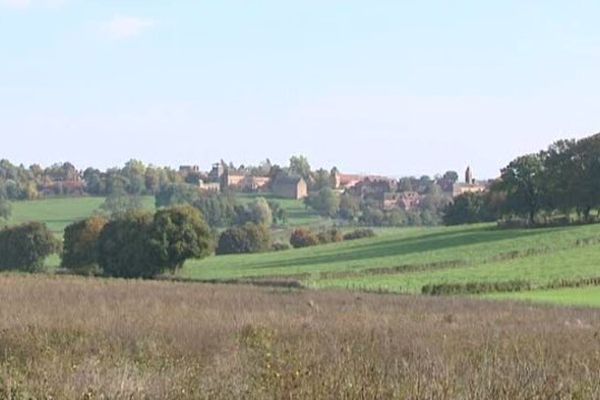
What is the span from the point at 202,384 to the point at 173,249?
67875 millimetres

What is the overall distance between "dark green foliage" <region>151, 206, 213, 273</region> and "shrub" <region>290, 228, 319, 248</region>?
4036 cm

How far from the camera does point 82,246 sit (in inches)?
3440

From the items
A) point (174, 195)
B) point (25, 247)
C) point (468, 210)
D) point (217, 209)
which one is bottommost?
point (25, 247)

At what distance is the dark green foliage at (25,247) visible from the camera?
92.1 m

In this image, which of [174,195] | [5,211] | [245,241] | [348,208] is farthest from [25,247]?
[348,208]

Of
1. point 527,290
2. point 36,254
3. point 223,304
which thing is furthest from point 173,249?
point 223,304

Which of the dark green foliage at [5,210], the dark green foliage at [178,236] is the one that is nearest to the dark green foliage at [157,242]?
the dark green foliage at [178,236]

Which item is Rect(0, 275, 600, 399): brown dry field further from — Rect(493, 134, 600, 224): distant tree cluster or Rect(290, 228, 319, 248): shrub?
Rect(290, 228, 319, 248): shrub

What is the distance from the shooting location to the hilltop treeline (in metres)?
89.0

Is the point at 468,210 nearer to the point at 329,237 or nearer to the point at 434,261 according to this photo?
the point at 329,237

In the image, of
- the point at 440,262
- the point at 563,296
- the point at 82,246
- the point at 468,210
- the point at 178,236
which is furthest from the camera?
the point at 468,210

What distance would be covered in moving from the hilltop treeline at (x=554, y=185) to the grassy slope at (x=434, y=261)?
14.2ft

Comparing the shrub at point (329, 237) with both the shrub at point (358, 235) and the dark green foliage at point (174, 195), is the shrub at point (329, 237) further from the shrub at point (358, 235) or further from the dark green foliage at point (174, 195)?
the dark green foliage at point (174, 195)

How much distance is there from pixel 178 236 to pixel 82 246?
15.1 m
